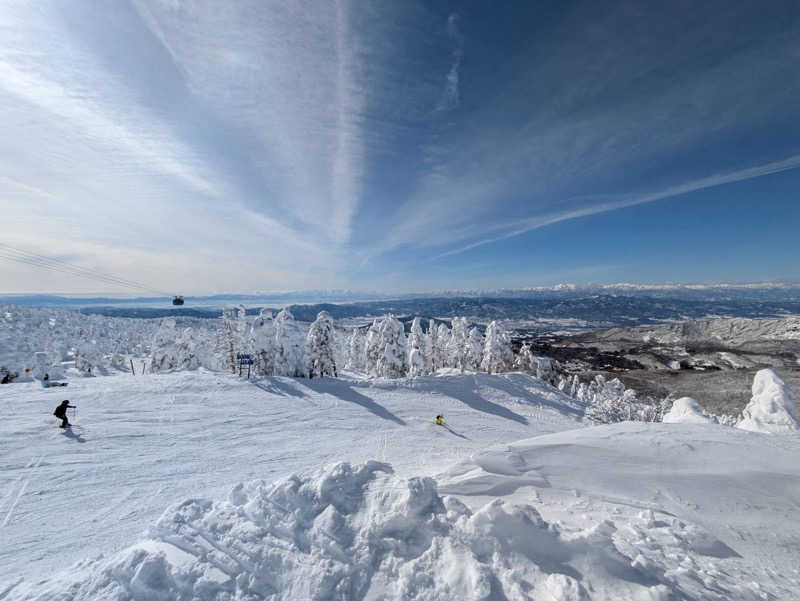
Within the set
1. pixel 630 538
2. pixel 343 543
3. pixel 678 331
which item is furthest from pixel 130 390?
pixel 678 331

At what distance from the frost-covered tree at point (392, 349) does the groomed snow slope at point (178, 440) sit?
1056cm

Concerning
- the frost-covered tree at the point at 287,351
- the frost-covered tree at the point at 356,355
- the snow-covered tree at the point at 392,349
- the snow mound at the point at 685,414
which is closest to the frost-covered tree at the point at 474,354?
the snow-covered tree at the point at 392,349

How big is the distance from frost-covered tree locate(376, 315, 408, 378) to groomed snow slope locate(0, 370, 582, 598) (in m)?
10.6

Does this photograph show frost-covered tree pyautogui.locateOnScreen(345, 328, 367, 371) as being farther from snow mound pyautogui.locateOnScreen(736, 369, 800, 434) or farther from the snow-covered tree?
snow mound pyautogui.locateOnScreen(736, 369, 800, 434)

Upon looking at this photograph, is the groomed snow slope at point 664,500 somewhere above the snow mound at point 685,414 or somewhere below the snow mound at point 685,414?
above

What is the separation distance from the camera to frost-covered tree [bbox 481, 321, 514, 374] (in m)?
44.0

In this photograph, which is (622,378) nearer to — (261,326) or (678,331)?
(261,326)

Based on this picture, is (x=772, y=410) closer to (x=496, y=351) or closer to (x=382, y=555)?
(x=382, y=555)

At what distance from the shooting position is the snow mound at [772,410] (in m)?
17.4

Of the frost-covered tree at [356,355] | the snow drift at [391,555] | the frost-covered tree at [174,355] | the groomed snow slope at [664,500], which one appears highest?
the snow drift at [391,555]

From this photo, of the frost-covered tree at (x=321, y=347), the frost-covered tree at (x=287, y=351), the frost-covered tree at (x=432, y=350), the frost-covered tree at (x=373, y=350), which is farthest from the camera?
the frost-covered tree at (x=432, y=350)

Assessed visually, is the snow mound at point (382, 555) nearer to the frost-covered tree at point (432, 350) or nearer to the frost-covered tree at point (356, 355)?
the frost-covered tree at point (432, 350)

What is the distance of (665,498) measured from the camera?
7.77 meters

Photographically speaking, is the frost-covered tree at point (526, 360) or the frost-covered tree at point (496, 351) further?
the frost-covered tree at point (526, 360)
